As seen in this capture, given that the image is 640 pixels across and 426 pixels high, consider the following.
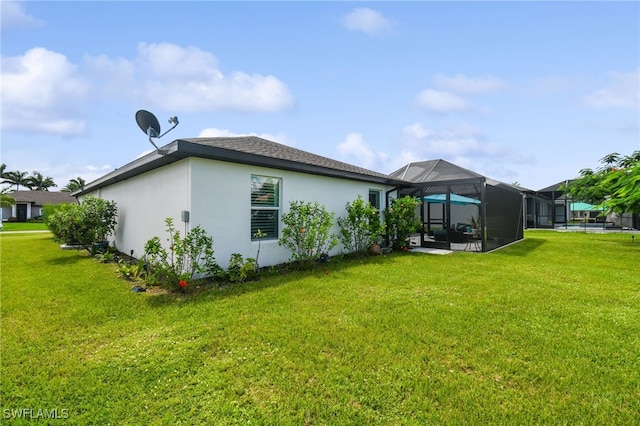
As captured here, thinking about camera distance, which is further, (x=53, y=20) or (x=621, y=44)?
(x=621, y=44)

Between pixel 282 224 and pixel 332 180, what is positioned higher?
pixel 332 180

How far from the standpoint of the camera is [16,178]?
48.1m

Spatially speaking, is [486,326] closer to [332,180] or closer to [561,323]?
[561,323]

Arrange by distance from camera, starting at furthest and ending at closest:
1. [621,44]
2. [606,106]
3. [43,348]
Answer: [606,106]
[621,44]
[43,348]

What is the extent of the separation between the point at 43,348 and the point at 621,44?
1449 cm

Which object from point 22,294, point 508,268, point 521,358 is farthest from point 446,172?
point 22,294

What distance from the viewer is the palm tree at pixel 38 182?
1983 inches

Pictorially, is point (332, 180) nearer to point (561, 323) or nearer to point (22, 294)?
point (561, 323)

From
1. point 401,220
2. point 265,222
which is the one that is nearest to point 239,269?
point 265,222

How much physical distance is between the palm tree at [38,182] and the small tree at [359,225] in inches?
2620

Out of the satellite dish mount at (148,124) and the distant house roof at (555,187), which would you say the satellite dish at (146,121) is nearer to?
the satellite dish mount at (148,124)

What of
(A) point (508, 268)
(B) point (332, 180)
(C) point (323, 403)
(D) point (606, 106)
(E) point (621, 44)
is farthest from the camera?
(D) point (606, 106)

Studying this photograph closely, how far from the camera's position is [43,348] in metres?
3.29

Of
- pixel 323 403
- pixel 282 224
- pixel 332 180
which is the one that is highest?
pixel 332 180
